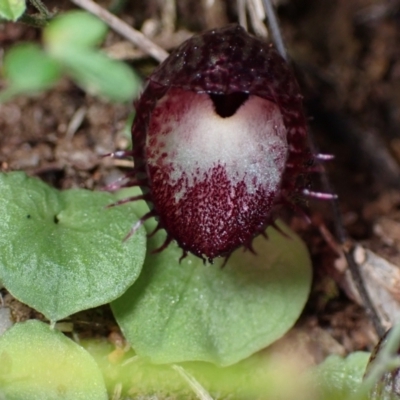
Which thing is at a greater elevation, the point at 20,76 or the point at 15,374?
the point at 20,76

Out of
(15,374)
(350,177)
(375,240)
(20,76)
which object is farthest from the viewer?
(350,177)

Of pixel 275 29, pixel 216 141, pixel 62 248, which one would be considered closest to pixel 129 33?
pixel 275 29

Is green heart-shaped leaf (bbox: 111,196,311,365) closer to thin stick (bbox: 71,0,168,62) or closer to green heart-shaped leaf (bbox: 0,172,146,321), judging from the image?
green heart-shaped leaf (bbox: 0,172,146,321)

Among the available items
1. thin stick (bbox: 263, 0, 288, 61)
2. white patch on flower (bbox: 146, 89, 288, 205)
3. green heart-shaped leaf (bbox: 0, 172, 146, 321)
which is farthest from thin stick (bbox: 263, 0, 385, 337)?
green heart-shaped leaf (bbox: 0, 172, 146, 321)

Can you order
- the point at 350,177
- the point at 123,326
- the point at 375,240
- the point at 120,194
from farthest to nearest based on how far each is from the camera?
1. the point at 350,177
2. the point at 375,240
3. the point at 120,194
4. the point at 123,326

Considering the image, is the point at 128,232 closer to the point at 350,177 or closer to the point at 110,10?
the point at 110,10

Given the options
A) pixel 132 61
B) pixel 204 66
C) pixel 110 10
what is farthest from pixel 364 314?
pixel 110 10

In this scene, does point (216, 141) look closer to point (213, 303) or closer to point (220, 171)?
point (220, 171)
